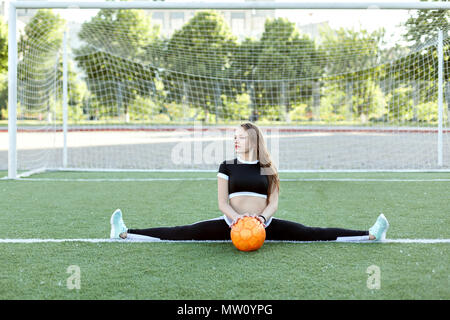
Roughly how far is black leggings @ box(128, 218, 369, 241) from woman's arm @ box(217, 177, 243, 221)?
0.64ft

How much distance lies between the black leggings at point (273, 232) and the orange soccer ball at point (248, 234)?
32 centimetres

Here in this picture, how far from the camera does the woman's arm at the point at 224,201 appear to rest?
153 inches

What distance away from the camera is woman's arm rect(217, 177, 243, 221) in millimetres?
3893

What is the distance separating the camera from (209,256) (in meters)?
3.67

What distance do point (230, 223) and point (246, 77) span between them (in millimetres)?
10163

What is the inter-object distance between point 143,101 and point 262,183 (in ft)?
56.6

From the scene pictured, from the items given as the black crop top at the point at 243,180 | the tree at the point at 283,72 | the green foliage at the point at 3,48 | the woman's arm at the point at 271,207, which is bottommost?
the woman's arm at the point at 271,207

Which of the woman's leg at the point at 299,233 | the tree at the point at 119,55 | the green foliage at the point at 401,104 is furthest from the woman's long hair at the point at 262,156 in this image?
the green foliage at the point at 401,104

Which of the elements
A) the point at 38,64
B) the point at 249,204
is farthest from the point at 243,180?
the point at 38,64

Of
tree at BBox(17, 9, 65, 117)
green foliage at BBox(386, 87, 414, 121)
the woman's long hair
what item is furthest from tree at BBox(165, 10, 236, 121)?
the woman's long hair

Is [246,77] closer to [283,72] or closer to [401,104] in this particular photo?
[283,72]

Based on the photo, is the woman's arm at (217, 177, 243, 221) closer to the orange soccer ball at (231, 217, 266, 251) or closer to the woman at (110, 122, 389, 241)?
the woman at (110, 122, 389, 241)

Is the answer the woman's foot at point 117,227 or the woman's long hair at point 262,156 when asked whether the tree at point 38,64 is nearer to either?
the woman's foot at point 117,227

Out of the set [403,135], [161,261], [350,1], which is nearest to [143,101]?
[403,135]
